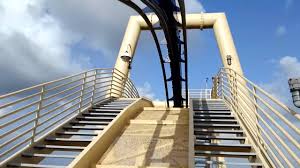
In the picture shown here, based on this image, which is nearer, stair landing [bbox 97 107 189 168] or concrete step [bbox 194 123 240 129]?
stair landing [bbox 97 107 189 168]

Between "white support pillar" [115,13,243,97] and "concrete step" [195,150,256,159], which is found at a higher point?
"white support pillar" [115,13,243,97]

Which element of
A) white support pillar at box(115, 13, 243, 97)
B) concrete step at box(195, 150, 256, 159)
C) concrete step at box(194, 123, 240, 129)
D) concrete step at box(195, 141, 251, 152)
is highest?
white support pillar at box(115, 13, 243, 97)

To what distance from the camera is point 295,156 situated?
4234 mm

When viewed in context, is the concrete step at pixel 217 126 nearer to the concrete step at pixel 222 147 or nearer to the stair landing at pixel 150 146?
the stair landing at pixel 150 146

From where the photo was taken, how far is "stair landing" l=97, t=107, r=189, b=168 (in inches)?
272

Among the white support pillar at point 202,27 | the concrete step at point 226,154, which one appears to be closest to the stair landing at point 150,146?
the concrete step at point 226,154

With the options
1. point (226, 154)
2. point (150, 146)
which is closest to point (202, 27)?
point (150, 146)

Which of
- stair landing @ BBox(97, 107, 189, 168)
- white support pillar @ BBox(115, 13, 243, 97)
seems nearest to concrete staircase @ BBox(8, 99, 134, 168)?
stair landing @ BBox(97, 107, 189, 168)

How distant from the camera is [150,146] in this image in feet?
26.2

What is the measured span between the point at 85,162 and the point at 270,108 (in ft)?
10.9

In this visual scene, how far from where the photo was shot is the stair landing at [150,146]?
6.91 meters

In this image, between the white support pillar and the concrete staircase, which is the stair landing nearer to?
the concrete staircase

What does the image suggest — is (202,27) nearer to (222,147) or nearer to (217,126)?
(217,126)

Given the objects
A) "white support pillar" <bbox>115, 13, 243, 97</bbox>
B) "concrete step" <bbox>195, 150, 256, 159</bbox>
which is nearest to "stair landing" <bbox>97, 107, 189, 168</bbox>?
"concrete step" <bbox>195, 150, 256, 159</bbox>
